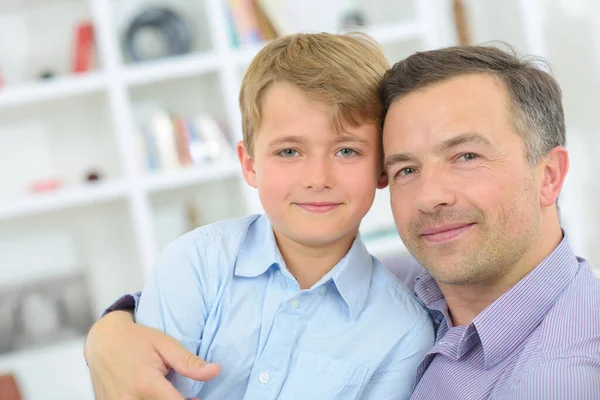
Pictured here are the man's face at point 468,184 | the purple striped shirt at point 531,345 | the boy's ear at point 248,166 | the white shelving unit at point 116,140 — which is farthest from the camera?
the white shelving unit at point 116,140

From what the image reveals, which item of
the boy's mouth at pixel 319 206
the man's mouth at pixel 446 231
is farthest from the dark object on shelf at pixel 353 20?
the man's mouth at pixel 446 231

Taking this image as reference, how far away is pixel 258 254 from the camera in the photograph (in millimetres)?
1621

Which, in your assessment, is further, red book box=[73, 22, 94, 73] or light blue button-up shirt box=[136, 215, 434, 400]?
red book box=[73, 22, 94, 73]

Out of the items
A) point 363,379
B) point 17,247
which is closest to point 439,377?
point 363,379

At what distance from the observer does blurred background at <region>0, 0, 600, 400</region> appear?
3.38 metres

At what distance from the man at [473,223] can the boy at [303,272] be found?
67 mm

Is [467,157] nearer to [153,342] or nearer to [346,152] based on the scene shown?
[346,152]

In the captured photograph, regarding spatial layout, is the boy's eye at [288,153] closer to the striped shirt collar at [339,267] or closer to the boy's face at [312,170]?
the boy's face at [312,170]

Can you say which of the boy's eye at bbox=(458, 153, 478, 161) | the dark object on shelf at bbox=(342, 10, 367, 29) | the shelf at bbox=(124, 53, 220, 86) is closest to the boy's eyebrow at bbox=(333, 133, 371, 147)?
the boy's eye at bbox=(458, 153, 478, 161)

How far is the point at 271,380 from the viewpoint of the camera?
1495mm

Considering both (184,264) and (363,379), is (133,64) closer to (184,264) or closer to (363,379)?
(184,264)

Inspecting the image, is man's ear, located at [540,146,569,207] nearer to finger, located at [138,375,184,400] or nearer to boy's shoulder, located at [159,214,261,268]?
boy's shoulder, located at [159,214,261,268]

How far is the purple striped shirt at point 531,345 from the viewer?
3.75 ft

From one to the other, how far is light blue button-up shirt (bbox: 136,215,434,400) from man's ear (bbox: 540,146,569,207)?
0.33 metres
